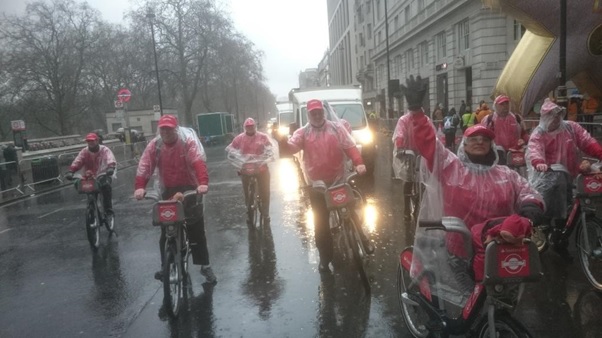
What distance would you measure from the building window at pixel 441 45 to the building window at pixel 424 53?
2.64 metres

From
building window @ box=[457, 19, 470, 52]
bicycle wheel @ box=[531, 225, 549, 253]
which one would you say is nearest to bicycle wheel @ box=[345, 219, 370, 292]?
bicycle wheel @ box=[531, 225, 549, 253]

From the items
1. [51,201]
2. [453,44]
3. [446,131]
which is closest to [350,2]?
[453,44]

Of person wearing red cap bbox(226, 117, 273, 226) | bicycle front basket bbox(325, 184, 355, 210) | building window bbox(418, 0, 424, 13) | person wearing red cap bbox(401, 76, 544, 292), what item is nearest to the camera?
person wearing red cap bbox(401, 76, 544, 292)

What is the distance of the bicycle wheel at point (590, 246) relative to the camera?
481cm

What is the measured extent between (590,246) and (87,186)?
7031mm

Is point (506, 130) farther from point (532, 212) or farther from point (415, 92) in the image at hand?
point (532, 212)

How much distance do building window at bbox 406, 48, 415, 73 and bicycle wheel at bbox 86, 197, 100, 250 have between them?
3783 cm

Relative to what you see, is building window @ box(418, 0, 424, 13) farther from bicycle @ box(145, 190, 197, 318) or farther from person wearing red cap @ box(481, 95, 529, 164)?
bicycle @ box(145, 190, 197, 318)

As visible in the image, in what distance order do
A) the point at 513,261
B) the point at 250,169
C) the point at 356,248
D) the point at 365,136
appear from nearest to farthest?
the point at 513,261, the point at 356,248, the point at 250,169, the point at 365,136

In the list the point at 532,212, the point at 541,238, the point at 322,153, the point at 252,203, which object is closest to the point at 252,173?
the point at 252,203

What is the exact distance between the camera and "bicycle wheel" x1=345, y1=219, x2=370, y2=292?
5.31m

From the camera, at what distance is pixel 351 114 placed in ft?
48.3

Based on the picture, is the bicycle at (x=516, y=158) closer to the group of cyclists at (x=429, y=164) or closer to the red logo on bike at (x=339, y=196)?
→ the group of cyclists at (x=429, y=164)

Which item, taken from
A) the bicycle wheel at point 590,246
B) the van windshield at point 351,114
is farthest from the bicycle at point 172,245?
the van windshield at point 351,114
